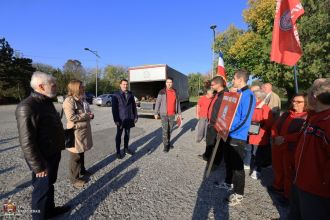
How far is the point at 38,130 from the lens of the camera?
2639 mm

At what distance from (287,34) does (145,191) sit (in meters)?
4.03

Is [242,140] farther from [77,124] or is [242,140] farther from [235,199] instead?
[77,124]

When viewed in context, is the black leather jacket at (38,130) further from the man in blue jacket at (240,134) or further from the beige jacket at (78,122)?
the man in blue jacket at (240,134)

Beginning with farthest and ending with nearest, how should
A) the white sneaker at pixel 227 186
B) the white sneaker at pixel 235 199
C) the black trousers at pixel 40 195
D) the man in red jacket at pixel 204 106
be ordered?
the man in red jacket at pixel 204 106, the white sneaker at pixel 227 186, the white sneaker at pixel 235 199, the black trousers at pixel 40 195

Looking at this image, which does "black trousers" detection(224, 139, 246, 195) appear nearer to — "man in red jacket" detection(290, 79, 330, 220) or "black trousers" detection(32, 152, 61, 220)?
"man in red jacket" detection(290, 79, 330, 220)

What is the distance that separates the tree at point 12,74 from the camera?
29812mm

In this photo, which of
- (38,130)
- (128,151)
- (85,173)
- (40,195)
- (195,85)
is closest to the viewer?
(38,130)

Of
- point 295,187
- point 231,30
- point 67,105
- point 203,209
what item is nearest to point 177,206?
point 203,209

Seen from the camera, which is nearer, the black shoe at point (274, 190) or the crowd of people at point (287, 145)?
the crowd of people at point (287, 145)

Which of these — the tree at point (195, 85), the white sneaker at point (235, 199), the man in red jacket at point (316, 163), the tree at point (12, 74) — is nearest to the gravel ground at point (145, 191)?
the white sneaker at point (235, 199)

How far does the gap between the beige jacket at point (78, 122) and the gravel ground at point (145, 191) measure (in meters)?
0.72

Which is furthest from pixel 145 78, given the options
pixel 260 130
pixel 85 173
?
pixel 260 130

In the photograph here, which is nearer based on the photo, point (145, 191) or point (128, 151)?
point (145, 191)

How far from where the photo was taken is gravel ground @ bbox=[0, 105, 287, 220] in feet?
10.9
